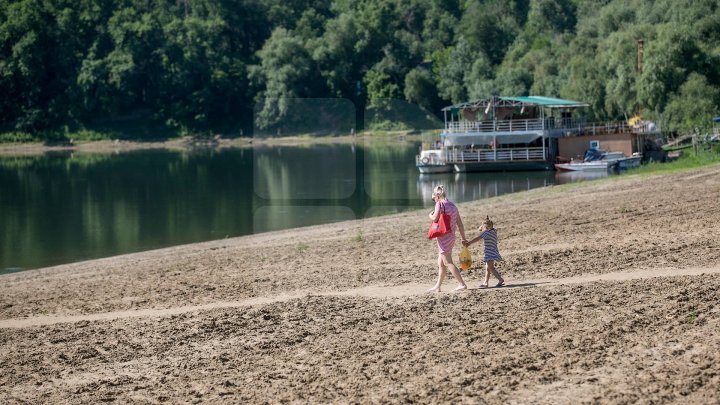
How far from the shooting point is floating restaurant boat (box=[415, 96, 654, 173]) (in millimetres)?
58062

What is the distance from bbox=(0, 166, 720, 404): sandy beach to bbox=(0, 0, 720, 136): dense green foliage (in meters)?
69.8

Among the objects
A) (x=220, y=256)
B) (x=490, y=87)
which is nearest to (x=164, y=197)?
(x=220, y=256)

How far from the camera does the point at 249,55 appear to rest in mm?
125688

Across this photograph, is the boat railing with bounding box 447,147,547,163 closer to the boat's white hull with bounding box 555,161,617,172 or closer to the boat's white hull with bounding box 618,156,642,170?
the boat's white hull with bounding box 555,161,617,172

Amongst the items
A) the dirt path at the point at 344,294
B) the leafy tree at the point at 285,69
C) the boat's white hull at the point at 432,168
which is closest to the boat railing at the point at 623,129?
the boat's white hull at the point at 432,168

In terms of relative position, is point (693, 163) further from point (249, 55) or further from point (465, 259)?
point (249, 55)

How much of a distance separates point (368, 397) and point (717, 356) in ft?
11.6

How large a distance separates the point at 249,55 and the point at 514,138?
71.2m

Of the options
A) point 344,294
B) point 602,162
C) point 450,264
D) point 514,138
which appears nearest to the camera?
point 450,264

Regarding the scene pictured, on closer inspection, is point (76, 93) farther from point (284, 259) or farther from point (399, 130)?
point (284, 259)

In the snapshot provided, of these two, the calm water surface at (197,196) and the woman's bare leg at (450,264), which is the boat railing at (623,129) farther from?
the woman's bare leg at (450,264)

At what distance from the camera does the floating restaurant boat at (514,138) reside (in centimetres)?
5806

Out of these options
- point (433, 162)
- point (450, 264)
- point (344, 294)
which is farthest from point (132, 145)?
point (450, 264)

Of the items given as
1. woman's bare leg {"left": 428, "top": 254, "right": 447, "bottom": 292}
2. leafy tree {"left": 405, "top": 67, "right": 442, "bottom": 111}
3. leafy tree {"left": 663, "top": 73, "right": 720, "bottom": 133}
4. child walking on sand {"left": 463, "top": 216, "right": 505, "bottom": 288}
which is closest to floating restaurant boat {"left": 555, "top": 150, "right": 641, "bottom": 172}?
leafy tree {"left": 663, "top": 73, "right": 720, "bottom": 133}
